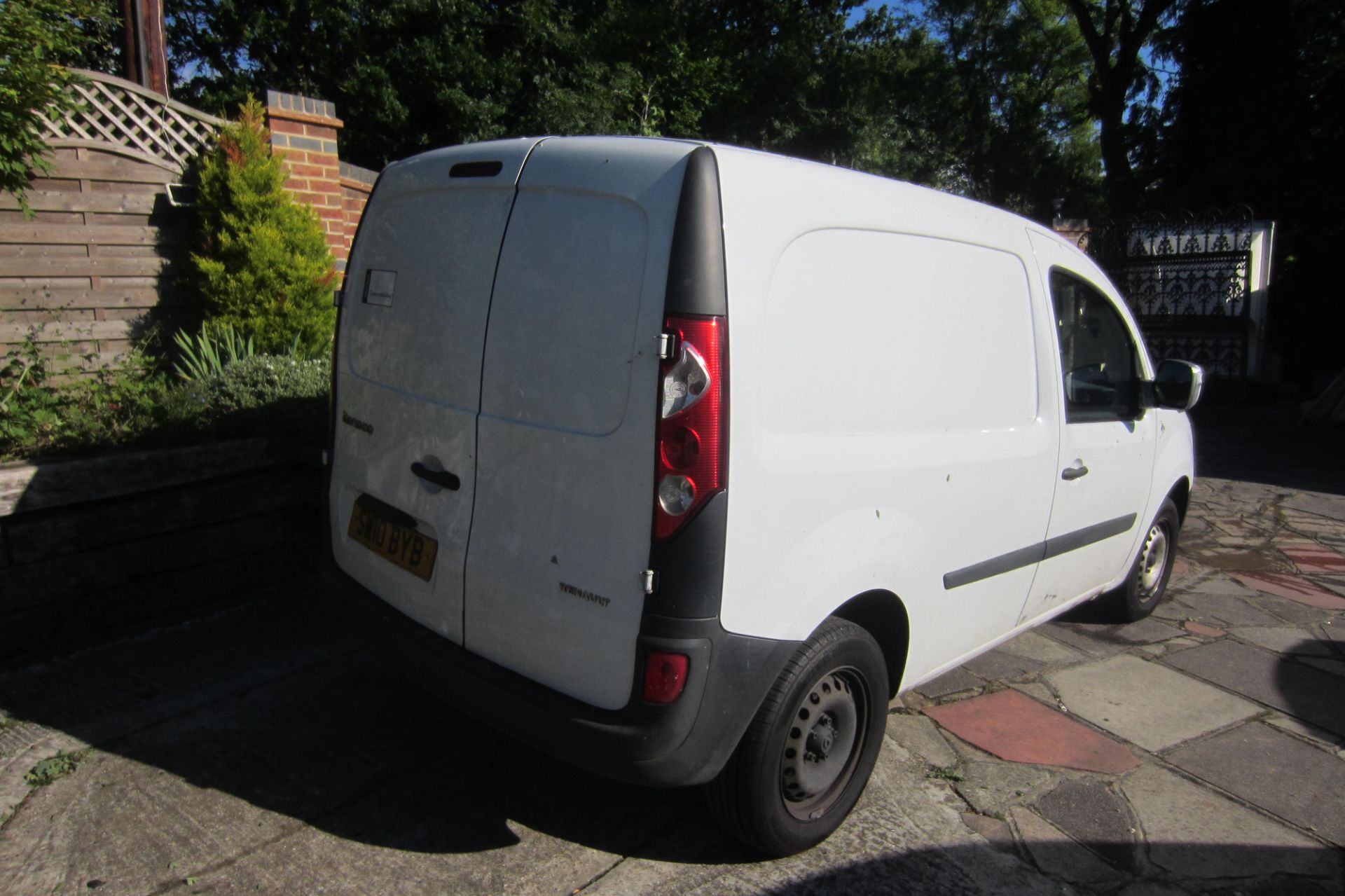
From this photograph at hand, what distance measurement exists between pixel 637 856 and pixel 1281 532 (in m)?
6.23

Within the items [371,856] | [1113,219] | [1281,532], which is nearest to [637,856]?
[371,856]

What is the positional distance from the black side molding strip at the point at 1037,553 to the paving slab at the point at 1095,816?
797 millimetres

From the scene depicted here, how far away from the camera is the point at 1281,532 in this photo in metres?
7.04

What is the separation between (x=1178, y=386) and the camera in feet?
13.5

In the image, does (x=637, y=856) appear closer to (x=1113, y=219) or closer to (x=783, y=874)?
(x=783, y=874)

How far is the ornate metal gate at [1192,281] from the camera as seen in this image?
1234 centimetres

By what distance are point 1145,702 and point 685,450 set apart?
115 inches

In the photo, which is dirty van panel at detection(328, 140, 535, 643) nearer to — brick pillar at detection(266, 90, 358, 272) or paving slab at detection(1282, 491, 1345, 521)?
brick pillar at detection(266, 90, 358, 272)

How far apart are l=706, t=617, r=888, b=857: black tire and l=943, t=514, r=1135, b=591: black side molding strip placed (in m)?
0.43

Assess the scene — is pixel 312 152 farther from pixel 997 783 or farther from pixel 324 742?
pixel 997 783

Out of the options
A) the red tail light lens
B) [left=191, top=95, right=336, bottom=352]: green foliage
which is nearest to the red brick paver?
the red tail light lens

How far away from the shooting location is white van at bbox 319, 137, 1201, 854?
7.85ft

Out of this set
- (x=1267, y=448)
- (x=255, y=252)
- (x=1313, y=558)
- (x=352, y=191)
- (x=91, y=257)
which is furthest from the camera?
(x=1267, y=448)

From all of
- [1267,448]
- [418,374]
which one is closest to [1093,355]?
[418,374]
